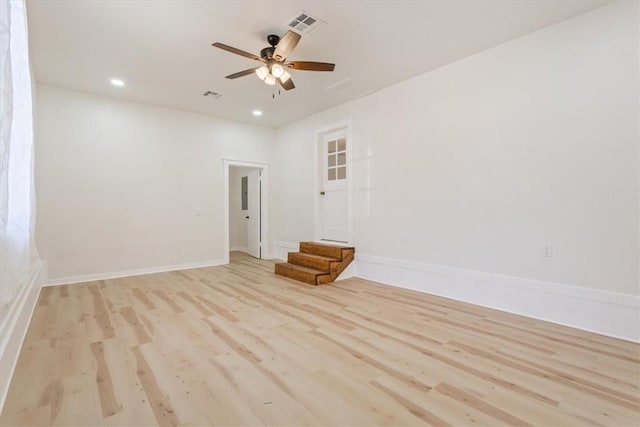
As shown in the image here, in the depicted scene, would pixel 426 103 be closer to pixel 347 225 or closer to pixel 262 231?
pixel 347 225

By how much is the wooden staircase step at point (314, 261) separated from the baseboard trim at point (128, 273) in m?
1.69

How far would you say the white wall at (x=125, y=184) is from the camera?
4336mm

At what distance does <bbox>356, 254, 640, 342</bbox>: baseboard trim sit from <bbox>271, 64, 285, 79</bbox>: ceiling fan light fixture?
2935 mm

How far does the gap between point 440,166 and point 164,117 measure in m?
4.75

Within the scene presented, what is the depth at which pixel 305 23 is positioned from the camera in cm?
288

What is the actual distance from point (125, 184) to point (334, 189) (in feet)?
11.7

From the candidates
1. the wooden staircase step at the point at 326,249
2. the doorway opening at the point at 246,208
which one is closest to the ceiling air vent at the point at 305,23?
the wooden staircase step at the point at 326,249

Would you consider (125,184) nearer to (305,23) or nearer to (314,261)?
(314,261)

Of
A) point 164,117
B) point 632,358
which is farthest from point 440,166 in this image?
point 164,117

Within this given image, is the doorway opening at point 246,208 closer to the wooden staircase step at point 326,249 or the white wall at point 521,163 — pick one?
the wooden staircase step at point 326,249

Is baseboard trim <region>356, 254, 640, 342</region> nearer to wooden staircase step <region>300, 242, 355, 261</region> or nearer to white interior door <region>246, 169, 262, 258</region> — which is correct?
wooden staircase step <region>300, 242, 355, 261</region>

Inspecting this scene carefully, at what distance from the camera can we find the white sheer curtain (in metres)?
1.30

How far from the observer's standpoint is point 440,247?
12.6ft

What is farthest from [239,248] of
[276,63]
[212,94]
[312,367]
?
[312,367]
